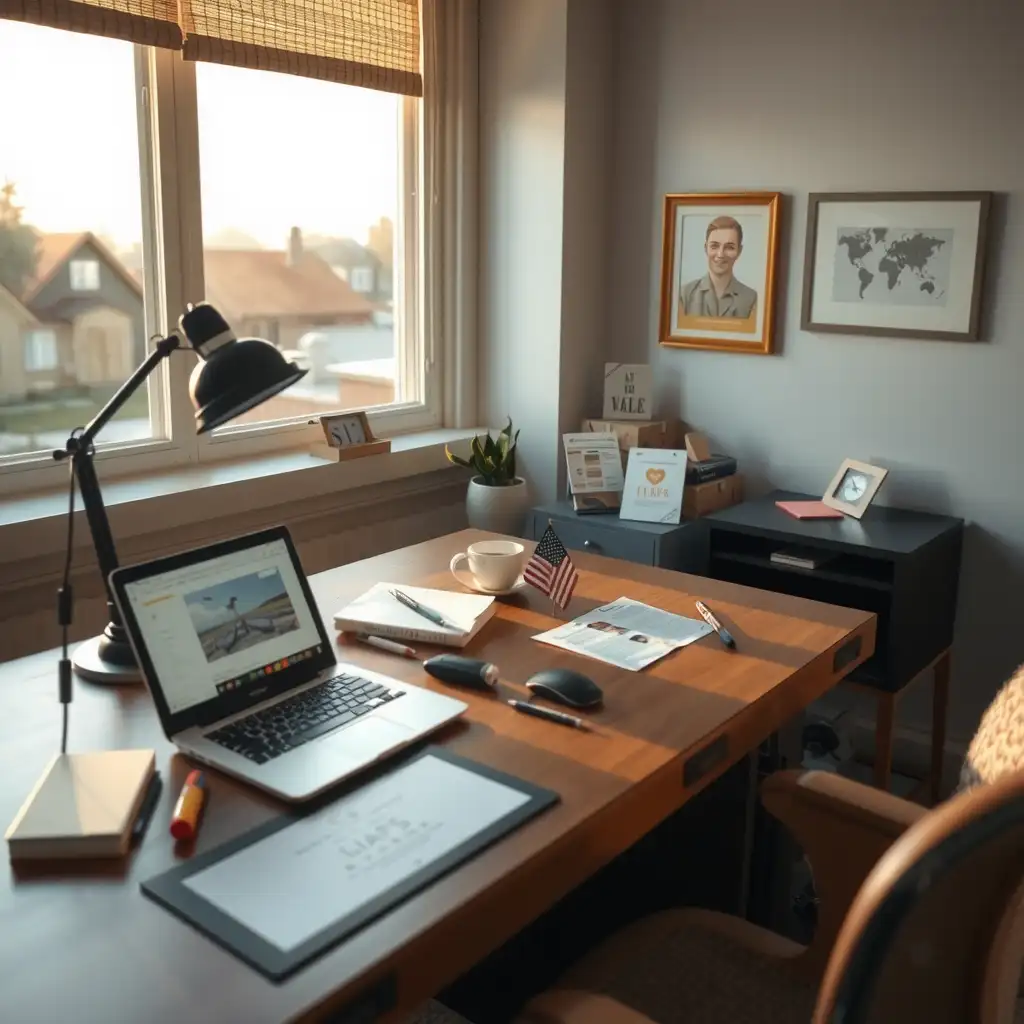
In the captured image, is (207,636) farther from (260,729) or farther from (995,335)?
(995,335)

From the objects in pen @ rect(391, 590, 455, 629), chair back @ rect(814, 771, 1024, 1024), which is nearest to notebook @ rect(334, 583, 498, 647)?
pen @ rect(391, 590, 455, 629)

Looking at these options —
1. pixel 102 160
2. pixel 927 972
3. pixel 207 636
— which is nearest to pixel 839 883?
pixel 927 972

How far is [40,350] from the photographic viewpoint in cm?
251

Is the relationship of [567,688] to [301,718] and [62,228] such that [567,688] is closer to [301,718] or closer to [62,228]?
[301,718]

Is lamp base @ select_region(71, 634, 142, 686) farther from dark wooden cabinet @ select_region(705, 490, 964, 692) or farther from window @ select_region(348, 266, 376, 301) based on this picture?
window @ select_region(348, 266, 376, 301)

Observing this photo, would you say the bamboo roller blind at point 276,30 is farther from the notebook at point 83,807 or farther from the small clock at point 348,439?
the notebook at point 83,807

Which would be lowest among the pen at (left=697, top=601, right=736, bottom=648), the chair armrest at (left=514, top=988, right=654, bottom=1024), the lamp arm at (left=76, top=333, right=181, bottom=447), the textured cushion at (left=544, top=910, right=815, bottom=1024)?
the textured cushion at (left=544, top=910, right=815, bottom=1024)

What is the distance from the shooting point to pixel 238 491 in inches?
106

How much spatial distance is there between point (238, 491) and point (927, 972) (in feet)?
6.82

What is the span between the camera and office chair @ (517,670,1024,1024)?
0.88 meters

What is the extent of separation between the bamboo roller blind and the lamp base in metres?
1.35

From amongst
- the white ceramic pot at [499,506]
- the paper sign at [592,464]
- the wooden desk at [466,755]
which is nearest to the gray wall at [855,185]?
the paper sign at [592,464]

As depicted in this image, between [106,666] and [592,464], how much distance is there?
1.68 m

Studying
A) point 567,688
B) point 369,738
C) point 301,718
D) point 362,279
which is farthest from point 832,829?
point 362,279
